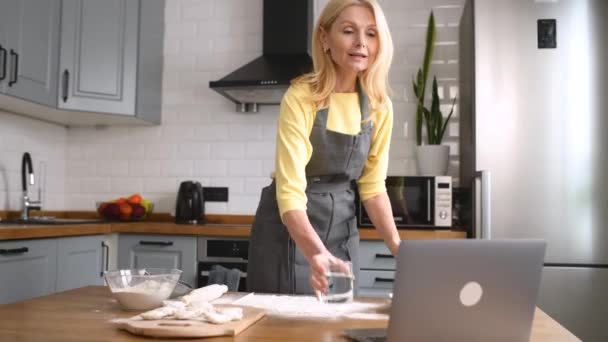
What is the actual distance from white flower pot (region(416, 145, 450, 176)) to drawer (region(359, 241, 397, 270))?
2.10ft

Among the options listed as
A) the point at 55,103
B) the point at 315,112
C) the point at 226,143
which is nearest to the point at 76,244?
the point at 55,103

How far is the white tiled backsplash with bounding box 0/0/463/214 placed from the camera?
3.64 metres

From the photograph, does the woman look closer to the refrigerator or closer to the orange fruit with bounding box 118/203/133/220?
the refrigerator

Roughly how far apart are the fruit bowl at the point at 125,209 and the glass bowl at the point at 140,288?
227cm

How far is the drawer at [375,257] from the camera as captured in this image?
299 centimetres

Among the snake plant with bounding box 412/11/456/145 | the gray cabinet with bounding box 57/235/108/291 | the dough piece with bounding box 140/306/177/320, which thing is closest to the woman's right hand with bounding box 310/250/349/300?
the dough piece with bounding box 140/306/177/320

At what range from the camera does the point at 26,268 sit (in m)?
2.69

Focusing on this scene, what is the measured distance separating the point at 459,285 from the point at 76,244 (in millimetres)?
2497

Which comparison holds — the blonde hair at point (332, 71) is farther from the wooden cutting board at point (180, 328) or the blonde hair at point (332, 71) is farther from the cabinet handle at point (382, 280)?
the cabinet handle at point (382, 280)

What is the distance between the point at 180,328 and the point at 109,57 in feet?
8.87

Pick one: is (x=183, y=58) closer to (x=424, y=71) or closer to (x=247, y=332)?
(x=424, y=71)

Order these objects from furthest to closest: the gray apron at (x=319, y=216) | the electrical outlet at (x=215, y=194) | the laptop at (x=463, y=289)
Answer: the electrical outlet at (x=215, y=194) → the gray apron at (x=319, y=216) → the laptop at (x=463, y=289)

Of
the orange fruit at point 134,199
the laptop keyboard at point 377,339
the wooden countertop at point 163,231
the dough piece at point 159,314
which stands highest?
the orange fruit at point 134,199

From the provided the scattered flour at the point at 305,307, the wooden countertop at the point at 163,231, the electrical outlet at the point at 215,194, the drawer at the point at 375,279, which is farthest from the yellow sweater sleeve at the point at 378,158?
the electrical outlet at the point at 215,194
